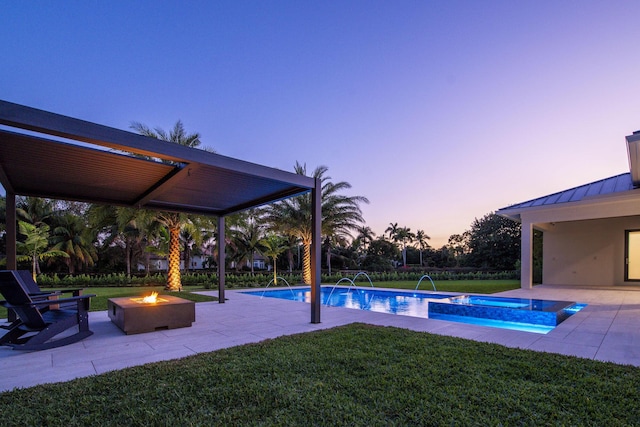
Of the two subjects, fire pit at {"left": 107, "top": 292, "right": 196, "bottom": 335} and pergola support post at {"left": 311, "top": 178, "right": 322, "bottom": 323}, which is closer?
fire pit at {"left": 107, "top": 292, "right": 196, "bottom": 335}

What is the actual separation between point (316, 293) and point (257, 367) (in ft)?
9.47

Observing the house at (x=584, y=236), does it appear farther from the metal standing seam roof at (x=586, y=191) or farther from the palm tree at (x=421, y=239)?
the palm tree at (x=421, y=239)

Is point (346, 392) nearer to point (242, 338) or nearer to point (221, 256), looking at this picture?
point (242, 338)

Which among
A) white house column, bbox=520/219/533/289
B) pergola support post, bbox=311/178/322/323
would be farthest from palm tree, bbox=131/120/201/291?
white house column, bbox=520/219/533/289

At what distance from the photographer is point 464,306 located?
8984mm

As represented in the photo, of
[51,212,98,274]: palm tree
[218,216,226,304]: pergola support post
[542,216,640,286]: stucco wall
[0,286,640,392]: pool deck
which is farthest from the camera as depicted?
[51,212,98,274]: palm tree

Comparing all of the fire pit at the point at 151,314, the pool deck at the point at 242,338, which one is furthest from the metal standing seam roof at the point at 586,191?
the fire pit at the point at 151,314

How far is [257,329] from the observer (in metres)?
6.06

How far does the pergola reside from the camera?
4.16 metres

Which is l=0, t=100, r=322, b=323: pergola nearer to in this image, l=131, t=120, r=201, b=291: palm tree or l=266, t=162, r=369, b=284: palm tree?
l=131, t=120, r=201, b=291: palm tree

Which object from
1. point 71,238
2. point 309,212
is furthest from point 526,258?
point 71,238

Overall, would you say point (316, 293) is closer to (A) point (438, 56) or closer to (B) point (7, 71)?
(A) point (438, 56)

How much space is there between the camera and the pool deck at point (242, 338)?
13.2 feet

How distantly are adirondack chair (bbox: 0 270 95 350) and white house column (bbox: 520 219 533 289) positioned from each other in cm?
1534
